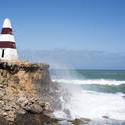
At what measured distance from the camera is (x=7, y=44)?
1020 centimetres

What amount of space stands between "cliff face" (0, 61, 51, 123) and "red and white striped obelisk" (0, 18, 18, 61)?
4.02ft

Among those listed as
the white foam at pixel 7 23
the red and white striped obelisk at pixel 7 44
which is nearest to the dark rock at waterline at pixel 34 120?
the red and white striped obelisk at pixel 7 44

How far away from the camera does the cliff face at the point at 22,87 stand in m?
8.24

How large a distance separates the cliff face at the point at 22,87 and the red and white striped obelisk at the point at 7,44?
1.22 m

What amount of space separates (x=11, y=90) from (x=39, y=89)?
131 cm

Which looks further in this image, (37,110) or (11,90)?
(11,90)

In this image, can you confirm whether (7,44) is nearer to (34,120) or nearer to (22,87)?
(22,87)

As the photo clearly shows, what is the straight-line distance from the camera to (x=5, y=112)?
7797 mm

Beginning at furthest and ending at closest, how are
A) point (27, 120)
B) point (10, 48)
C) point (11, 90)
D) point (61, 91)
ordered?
1. point (61, 91)
2. point (10, 48)
3. point (11, 90)
4. point (27, 120)

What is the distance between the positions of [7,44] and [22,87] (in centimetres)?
243

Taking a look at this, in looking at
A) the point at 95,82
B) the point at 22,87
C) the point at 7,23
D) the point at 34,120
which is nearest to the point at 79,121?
the point at 34,120

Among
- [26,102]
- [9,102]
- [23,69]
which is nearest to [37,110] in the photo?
[26,102]

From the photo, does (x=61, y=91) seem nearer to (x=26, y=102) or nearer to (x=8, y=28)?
(x=26, y=102)

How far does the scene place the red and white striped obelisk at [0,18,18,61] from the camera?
10.2 meters
